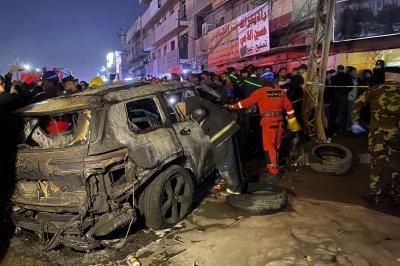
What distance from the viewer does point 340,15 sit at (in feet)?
31.8

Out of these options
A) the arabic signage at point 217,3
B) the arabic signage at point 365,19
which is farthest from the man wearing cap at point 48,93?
the arabic signage at point 217,3

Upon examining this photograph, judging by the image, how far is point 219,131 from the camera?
14.4 feet

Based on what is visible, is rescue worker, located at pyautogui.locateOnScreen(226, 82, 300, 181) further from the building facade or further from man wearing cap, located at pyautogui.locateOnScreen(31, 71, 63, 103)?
the building facade

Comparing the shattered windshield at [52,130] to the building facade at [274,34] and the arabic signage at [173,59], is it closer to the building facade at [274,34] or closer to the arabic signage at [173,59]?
the building facade at [274,34]

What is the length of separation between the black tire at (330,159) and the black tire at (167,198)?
3080mm

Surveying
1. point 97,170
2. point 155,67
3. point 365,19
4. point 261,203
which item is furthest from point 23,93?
point 155,67

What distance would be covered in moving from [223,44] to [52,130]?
14235 mm

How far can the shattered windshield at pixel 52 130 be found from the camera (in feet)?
11.1

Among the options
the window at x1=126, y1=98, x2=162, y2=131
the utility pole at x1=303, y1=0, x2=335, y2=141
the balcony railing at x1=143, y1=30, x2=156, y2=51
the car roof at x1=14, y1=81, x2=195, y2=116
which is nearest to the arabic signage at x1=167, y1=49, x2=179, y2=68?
the balcony railing at x1=143, y1=30, x2=156, y2=51

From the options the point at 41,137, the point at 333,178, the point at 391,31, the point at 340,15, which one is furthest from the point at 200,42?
the point at 41,137

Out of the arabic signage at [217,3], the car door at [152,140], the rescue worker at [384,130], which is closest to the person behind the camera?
the car door at [152,140]

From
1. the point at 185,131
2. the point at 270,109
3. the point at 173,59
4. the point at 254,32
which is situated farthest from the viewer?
the point at 173,59

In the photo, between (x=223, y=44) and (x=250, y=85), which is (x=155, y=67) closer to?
(x=223, y=44)

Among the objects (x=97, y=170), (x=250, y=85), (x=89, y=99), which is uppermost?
(x=250, y=85)
